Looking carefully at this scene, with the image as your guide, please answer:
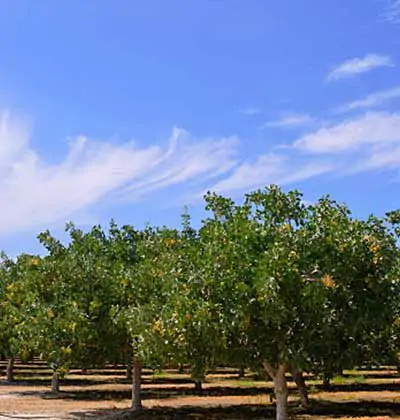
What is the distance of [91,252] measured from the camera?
77.7 ft

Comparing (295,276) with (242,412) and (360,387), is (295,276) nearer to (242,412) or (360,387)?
(242,412)

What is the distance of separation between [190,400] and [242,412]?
18.1 feet

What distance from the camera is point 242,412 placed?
24.1 meters

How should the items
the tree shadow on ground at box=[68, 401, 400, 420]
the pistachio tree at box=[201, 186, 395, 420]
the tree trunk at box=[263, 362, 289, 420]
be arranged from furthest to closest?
1. the tree shadow on ground at box=[68, 401, 400, 420]
2. the tree trunk at box=[263, 362, 289, 420]
3. the pistachio tree at box=[201, 186, 395, 420]

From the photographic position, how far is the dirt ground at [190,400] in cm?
2317

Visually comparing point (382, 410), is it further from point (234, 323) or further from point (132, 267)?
point (234, 323)

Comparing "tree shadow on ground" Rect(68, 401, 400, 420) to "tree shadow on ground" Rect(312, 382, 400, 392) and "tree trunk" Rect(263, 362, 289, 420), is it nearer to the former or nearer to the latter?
"tree trunk" Rect(263, 362, 289, 420)

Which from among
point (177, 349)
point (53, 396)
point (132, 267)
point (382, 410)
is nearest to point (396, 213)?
point (177, 349)

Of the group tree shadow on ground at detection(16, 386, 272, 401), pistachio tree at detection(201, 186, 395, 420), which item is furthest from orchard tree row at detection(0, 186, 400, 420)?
tree shadow on ground at detection(16, 386, 272, 401)

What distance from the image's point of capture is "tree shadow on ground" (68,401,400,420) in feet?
74.2

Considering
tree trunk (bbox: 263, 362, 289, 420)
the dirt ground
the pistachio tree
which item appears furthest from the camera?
the dirt ground

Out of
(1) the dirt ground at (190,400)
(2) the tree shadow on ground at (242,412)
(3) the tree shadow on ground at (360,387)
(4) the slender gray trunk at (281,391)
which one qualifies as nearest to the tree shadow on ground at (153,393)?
(1) the dirt ground at (190,400)

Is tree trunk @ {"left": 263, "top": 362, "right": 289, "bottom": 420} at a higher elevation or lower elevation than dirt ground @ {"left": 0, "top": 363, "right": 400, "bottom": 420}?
higher

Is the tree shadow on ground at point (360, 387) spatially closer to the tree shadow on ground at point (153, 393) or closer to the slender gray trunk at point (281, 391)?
the tree shadow on ground at point (153, 393)
